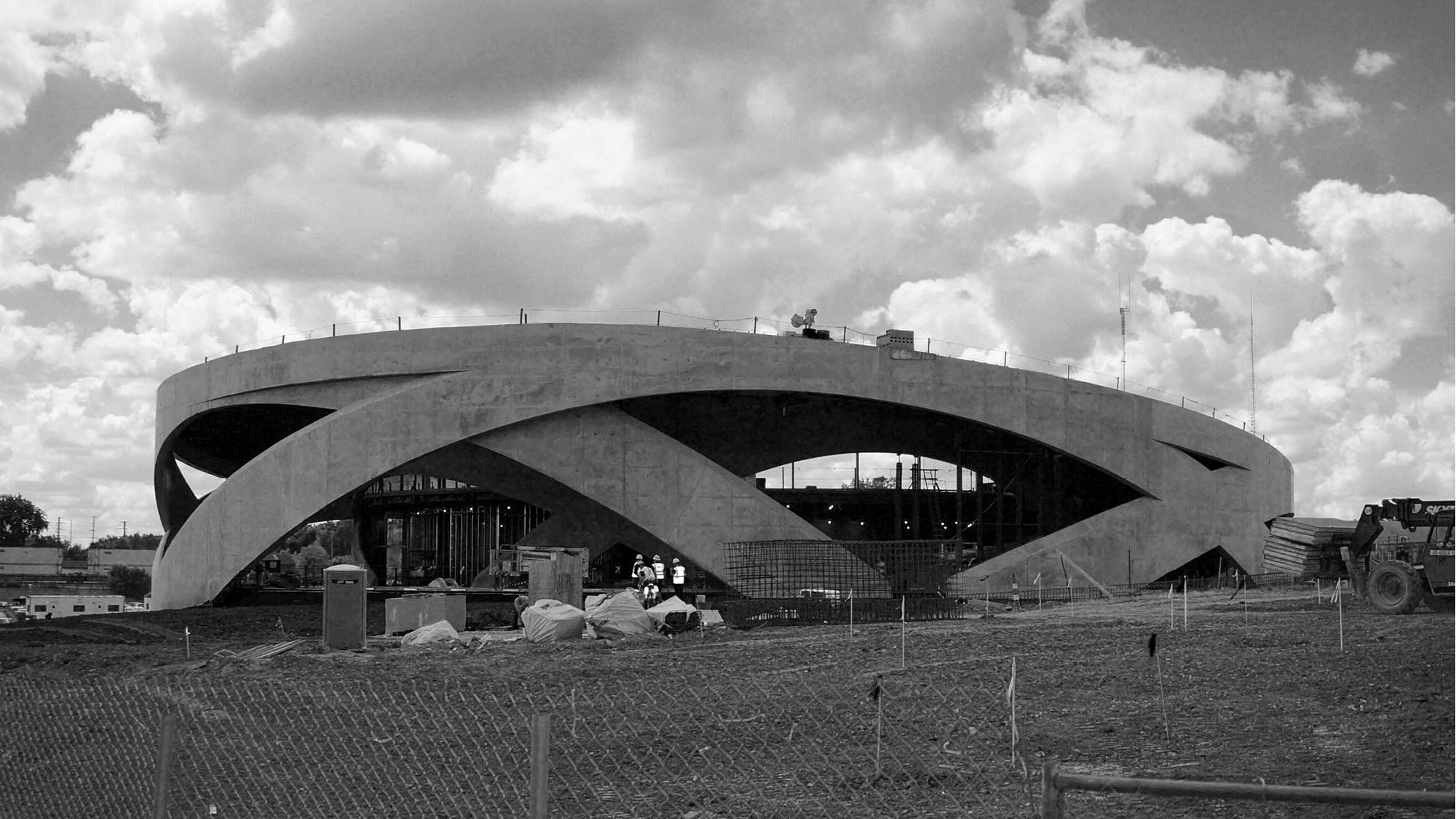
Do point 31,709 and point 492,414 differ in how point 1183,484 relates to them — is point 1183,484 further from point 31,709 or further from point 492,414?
point 31,709

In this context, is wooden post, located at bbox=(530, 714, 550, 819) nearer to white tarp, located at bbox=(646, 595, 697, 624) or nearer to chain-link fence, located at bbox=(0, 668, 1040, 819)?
chain-link fence, located at bbox=(0, 668, 1040, 819)

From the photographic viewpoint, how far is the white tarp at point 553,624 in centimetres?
2103

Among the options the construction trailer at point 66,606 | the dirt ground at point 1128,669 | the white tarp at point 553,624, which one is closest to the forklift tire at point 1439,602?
the dirt ground at point 1128,669

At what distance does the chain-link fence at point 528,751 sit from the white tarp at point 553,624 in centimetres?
678

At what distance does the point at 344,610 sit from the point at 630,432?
64.1 ft

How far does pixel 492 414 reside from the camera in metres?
38.4

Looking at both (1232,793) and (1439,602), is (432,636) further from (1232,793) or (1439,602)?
(1232,793)

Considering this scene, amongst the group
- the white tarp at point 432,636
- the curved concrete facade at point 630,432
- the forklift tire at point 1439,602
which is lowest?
the white tarp at point 432,636

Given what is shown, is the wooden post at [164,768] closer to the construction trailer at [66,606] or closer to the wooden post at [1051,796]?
the wooden post at [1051,796]

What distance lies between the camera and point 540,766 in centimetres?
→ 495

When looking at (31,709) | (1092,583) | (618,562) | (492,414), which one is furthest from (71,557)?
(31,709)

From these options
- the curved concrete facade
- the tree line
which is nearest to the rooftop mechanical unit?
the curved concrete facade

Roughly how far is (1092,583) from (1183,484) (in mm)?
7989

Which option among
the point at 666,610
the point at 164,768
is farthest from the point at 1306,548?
the point at 164,768
